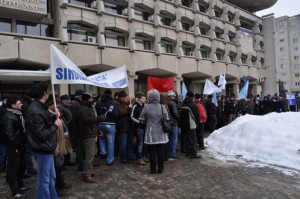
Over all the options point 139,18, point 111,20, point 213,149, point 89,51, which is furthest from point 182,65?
point 213,149

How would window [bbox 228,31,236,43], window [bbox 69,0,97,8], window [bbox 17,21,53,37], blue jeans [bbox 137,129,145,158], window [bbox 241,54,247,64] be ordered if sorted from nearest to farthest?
blue jeans [bbox 137,129,145,158] < window [bbox 17,21,53,37] < window [bbox 69,0,97,8] < window [bbox 228,31,236,43] < window [bbox 241,54,247,64]

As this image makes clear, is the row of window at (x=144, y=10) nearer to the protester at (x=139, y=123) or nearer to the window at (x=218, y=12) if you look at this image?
the window at (x=218, y=12)

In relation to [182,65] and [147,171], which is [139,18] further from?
[147,171]

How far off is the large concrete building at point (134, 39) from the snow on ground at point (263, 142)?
30.6 ft

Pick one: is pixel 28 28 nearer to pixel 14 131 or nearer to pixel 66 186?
pixel 14 131

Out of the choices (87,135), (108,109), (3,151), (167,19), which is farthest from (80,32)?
(87,135)

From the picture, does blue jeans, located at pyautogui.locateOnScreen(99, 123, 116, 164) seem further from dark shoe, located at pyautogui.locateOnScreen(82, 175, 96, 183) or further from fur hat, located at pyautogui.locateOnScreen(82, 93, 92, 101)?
dark shoe, located at pyautogui.locateOnScreen(82, 175, 96, 183)

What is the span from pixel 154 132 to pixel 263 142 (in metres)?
3.63

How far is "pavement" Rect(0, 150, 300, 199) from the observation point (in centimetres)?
536

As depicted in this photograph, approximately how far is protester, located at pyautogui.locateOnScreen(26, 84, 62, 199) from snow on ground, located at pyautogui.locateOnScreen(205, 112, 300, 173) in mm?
5349

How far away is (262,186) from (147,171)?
2.63 meters

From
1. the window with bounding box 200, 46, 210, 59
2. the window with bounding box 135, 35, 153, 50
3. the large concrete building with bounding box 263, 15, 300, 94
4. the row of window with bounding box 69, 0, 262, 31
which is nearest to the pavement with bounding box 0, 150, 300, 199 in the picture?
the row of window with bounding box 69, 0, 262, 31

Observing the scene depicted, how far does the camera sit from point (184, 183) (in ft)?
19.7

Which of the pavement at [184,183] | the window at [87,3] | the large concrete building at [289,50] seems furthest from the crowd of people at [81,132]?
the large concrete building at [289,50]
